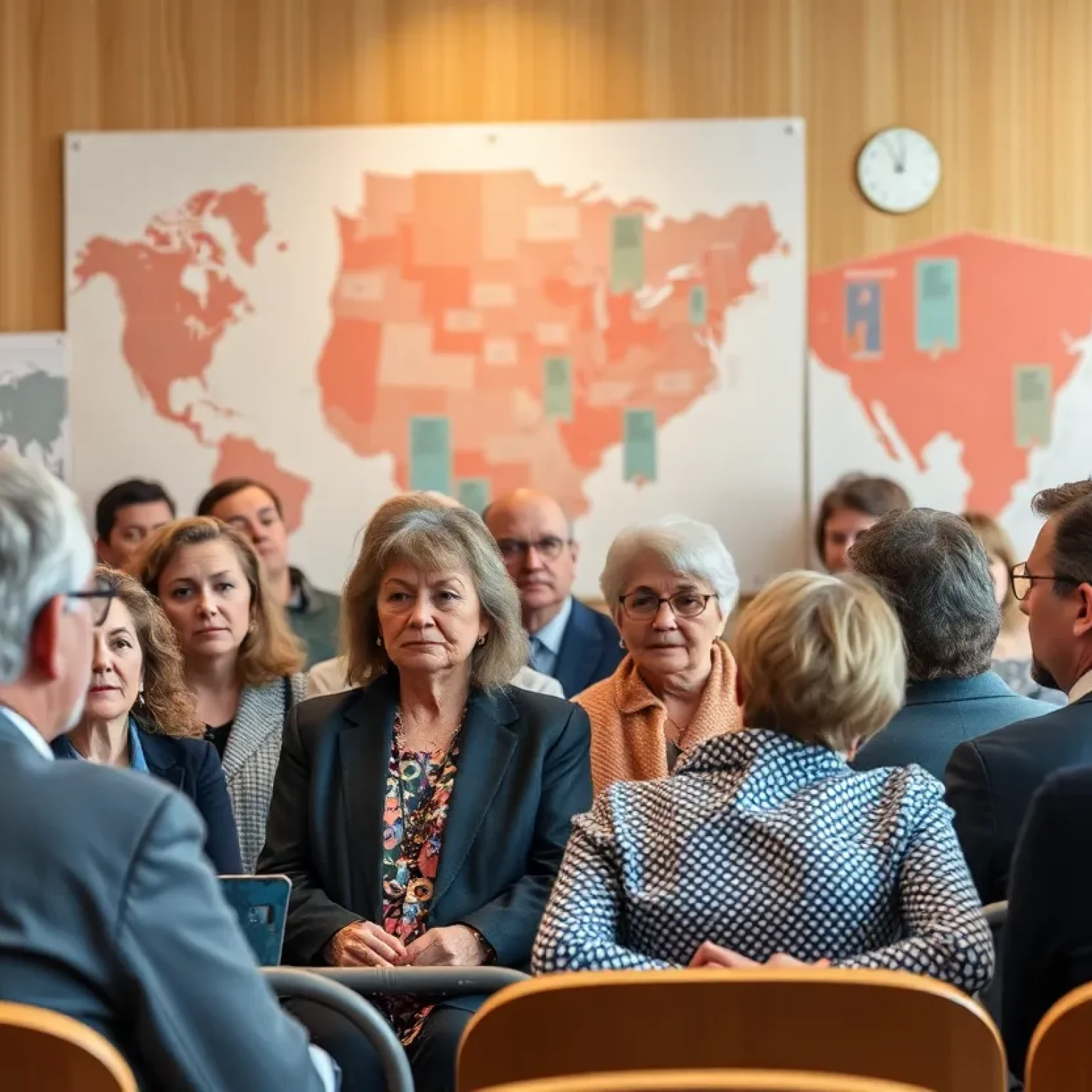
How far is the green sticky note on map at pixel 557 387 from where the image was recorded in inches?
221

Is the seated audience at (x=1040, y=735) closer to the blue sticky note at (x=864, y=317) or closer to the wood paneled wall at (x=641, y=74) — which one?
the blue sticky note at (x=864, y=317)

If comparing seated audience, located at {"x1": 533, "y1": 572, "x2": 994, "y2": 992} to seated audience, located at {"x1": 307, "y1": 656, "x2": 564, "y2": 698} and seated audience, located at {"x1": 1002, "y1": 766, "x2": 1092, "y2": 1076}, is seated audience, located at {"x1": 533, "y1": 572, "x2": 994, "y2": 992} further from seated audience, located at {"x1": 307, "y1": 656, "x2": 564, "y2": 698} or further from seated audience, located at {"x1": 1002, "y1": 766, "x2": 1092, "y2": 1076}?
seated audience, located at {"x1": 307, "y1": 656, "x2": 564, "y2": 698}

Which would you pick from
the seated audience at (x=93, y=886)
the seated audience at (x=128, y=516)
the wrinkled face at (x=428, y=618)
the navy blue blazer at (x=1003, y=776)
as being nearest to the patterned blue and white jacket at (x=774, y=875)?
the navy blue blazer at (x=1003, y=776)

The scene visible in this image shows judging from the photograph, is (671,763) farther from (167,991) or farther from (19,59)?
(19,59)

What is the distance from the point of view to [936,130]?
551cm

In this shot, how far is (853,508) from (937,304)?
811 mm

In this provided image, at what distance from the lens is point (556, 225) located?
5.59 m

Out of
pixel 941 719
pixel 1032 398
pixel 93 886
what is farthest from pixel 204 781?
pixel 1032 398

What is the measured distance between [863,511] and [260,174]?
7.92 feet

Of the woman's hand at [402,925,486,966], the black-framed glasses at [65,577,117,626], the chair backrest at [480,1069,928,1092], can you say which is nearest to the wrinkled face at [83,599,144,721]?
the woman's hand at [402,925,486,966]

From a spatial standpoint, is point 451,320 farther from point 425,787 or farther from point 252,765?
point 425,787

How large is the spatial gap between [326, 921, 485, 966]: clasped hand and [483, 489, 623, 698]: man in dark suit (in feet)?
5.88

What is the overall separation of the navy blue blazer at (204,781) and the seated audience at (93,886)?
1446mm

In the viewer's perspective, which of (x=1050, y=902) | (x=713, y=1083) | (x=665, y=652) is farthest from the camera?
(x=665, y=652)
